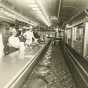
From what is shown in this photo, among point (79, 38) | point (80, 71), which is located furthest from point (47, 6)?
point (80, 71)

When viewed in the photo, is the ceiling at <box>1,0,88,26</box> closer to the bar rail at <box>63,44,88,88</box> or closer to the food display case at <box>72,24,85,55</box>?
the food display case at <box>72,24,85,55</box>

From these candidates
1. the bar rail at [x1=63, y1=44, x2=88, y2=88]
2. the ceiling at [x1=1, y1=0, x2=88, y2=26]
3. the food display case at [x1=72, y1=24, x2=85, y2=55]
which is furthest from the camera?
the food display case at [x1=72, y1=24, x2=85, y2=55]

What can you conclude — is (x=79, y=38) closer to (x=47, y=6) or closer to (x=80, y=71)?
(x=47, y=6)

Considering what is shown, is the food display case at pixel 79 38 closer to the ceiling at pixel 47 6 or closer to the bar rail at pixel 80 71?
the bar rail at pixel 80 71

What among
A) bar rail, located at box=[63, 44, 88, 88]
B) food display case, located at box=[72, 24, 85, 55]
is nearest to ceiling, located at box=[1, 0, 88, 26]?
food display case, located at box=[72, 24, 85, 55]

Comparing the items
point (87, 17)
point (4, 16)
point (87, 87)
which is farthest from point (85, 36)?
point (4, 16)

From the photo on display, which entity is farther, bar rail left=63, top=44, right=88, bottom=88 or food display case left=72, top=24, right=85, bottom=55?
food display case left=72, top=24, right=85, bottom=55

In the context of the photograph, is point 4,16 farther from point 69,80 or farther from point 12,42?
Answer: point 69,80

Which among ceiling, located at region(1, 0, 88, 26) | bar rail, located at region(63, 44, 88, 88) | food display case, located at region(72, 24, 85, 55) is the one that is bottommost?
bar rail, located at region(63, 44, 88, 88)

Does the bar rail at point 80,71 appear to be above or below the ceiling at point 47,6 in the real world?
below

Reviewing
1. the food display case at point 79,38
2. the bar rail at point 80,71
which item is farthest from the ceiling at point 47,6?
the bar rail at point 80,71

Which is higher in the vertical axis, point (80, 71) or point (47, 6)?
point (47, 6)

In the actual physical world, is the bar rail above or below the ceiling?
below

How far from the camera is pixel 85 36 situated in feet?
19.0
